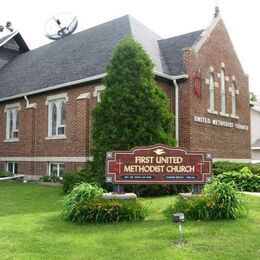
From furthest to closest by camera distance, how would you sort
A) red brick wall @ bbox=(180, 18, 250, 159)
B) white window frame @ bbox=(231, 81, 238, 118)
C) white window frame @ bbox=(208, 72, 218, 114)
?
white window frame @ bbox=(231, 81, 238, 118), white window frame @ bbox=(208, 72, 218, 114), red brick wall @ bbox=(180, 18, 250, 159)

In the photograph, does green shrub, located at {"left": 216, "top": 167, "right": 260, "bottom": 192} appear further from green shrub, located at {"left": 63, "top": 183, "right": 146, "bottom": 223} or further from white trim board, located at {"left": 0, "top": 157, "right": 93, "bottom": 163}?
green shrub, located at {"left": 63, "top": 183, "right": 146, "bottom": 223}

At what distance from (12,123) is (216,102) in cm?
1240

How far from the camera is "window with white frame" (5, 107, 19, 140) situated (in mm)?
25750

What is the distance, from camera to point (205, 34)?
73.7ft

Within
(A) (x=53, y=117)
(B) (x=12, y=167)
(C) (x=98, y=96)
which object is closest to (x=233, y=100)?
(C) (x=98, y=96)

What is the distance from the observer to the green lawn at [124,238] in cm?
741

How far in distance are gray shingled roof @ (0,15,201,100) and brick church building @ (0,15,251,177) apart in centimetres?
7

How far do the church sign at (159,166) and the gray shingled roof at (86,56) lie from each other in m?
9.43

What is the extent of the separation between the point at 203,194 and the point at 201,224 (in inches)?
54.5

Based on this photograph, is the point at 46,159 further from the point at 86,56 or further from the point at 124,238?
the point at 124,238

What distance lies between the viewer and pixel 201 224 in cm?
974

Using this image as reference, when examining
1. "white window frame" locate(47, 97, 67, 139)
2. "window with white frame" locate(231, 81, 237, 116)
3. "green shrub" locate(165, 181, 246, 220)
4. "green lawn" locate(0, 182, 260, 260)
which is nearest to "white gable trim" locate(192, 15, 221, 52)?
"window with white frame" locate(231, 81, 237, 116)

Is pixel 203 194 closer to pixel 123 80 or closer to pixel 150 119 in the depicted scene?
pixel 150 119

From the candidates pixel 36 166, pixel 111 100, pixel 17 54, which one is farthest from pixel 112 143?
pixel 17 54
